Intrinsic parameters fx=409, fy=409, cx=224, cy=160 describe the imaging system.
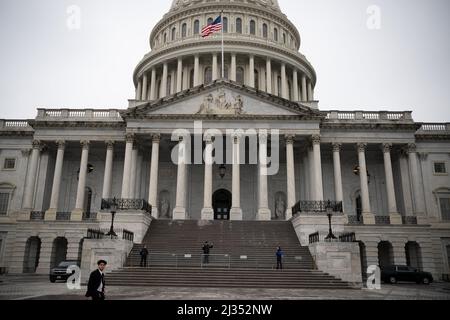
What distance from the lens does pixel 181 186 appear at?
126 feet

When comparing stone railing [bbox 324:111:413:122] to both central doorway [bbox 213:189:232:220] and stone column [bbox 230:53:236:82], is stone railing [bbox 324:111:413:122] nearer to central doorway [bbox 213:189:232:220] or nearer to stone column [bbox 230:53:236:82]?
central doorway [bbox 213:189:232:220]

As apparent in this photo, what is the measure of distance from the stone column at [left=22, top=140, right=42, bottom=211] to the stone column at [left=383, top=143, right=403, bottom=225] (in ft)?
117

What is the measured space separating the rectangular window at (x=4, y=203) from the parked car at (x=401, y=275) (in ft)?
122

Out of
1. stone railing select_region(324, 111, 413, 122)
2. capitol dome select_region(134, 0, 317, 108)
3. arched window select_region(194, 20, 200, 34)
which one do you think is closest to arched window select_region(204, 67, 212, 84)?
capitol dome select_region(134, 0, 317, 108)

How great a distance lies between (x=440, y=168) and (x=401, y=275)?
18.6 meters

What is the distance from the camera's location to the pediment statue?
39862 millimetres

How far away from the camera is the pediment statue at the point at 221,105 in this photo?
39.9m

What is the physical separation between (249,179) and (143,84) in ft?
88.0

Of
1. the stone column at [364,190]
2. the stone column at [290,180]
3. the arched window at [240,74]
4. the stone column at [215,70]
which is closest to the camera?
the stone column at [290,180]

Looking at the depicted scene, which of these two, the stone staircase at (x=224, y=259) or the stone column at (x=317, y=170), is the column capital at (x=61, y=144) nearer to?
the stone staircase at (x=224, y=259)

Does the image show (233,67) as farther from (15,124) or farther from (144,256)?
(144,256)

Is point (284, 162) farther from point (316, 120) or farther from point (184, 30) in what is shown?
point (184, 30)

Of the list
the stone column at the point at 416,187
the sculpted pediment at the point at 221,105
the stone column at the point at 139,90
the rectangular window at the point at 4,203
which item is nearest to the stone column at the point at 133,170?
the sculpted pediment at the point at 221,105
